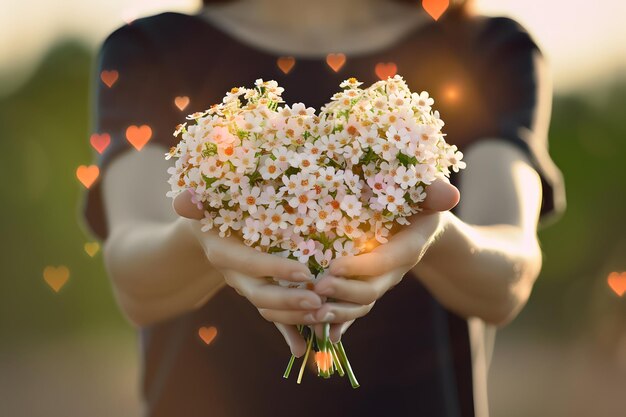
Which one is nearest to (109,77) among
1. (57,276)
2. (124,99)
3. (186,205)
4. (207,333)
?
(124,99)

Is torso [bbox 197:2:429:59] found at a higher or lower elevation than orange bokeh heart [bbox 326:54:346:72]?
higher

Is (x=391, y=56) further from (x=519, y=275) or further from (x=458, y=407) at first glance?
(x=458, y=407)

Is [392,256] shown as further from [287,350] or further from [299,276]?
[287,350]

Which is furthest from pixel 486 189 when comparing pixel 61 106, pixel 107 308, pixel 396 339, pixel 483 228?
pixel 107 308

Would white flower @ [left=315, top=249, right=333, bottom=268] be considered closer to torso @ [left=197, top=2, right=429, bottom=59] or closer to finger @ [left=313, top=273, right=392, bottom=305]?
finger @ [left=313, top=273, right=392, bottom=305]

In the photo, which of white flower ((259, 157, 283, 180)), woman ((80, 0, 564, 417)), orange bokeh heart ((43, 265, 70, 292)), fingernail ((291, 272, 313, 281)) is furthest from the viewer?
orange bokeh heart ((43, 265, 70, 292))

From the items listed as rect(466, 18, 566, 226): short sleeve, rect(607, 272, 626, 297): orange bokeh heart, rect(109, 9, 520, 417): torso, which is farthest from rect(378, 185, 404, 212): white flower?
rect(607, 272, 626, 297): orange bokeh heart
